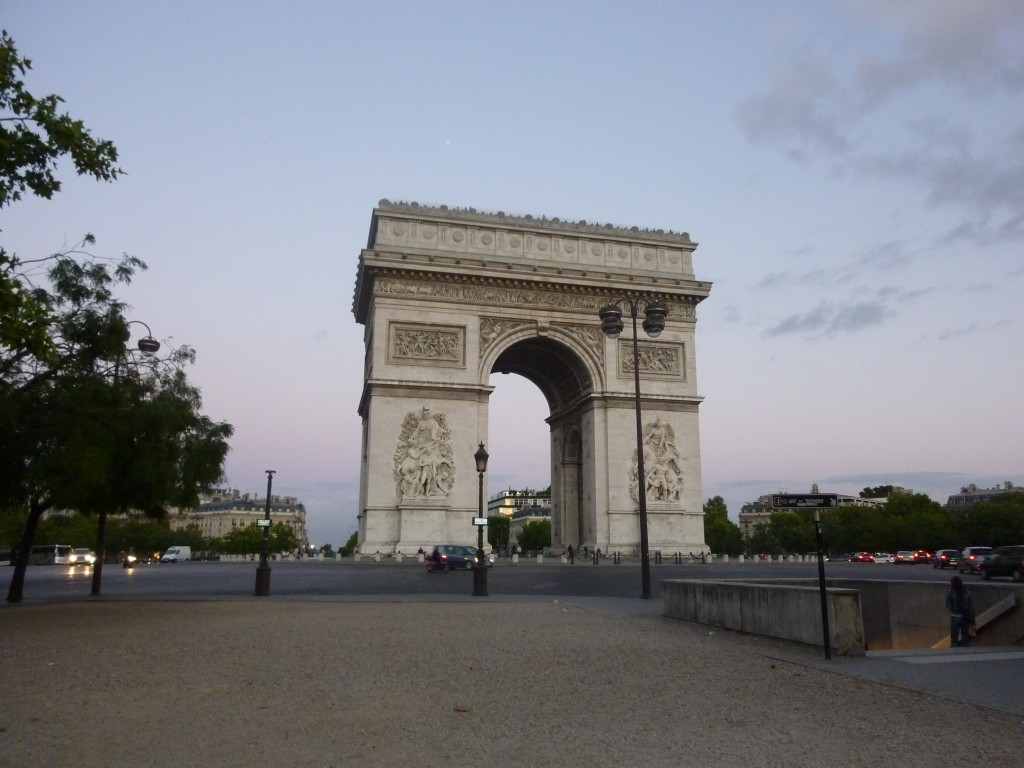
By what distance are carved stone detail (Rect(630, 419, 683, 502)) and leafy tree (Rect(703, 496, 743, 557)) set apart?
61124 mm

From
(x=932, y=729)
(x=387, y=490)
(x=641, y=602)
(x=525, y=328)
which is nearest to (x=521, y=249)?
(x=525, y=328)

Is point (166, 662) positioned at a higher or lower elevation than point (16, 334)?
lower

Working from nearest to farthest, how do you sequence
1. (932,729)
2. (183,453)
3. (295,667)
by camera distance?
(932,729)
(295,667)
(183,453)

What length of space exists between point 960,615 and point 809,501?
4.38 metres

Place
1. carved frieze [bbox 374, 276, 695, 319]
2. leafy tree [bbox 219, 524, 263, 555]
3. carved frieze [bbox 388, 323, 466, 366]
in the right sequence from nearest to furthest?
carved frieze [bbox 388, 323, 466, 366] → carved frieze [bbox 374, 276, 695, 319] → leafy tree [bbox 219, 524, 263, 555]

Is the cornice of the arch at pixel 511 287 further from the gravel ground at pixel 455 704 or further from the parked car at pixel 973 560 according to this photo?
the gravel ground at pixel 455 704

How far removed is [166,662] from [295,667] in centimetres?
149

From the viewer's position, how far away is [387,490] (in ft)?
Result: 123

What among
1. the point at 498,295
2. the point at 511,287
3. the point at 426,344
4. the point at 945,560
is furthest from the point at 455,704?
the point at 945,560

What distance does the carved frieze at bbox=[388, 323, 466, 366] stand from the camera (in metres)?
39.2

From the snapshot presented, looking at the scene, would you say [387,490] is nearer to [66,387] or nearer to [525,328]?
[525,328]

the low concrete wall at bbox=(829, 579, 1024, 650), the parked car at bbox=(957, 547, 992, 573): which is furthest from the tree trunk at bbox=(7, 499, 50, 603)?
the parked car at bbox=(957, 547, 992, 573)

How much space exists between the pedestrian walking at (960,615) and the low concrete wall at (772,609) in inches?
97.1

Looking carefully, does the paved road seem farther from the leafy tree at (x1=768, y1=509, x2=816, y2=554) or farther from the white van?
the leafy tree at (x1=768, y1=509, x2=816, y2=554)
